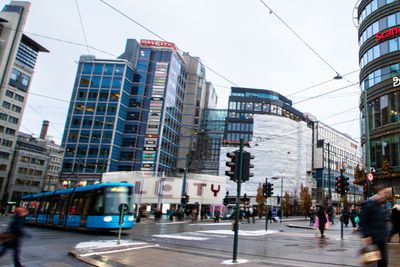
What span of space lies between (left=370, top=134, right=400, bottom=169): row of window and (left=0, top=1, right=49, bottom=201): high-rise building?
3133 inches

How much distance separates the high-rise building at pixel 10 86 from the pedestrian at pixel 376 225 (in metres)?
91.5

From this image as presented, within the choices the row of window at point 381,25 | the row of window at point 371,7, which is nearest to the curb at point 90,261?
the row of window at point 381,25

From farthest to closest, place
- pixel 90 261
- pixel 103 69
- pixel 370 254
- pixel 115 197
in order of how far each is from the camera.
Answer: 1. pixel 103 69
2. pixel 115 197
3. pixel 90 261
4. pixel 370 254

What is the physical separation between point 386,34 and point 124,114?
233ft

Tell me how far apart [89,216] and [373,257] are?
16.5 meters

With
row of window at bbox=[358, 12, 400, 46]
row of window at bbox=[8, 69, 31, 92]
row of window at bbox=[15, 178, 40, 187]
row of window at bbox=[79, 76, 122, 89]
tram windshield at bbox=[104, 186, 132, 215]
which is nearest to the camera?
tram windshield at bbox=[104, 186, 132, 215]

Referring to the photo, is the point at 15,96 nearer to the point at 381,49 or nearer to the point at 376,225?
the point at 381,49

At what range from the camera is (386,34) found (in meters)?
31.8

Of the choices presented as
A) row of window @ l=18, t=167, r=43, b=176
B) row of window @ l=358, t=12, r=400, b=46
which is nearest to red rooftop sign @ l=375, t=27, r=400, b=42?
row of window @ l=358, t=12, r=400, b=46

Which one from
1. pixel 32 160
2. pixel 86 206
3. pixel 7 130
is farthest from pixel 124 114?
pixel 86 206

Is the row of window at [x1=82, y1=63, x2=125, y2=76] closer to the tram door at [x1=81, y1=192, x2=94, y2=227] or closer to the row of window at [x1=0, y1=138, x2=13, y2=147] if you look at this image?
the row of window at [x1=0, y1=138, x2=13, y2=147]

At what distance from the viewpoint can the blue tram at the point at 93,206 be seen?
19109mm

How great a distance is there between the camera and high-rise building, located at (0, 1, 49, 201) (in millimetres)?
87125

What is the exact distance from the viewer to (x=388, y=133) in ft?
98.9
